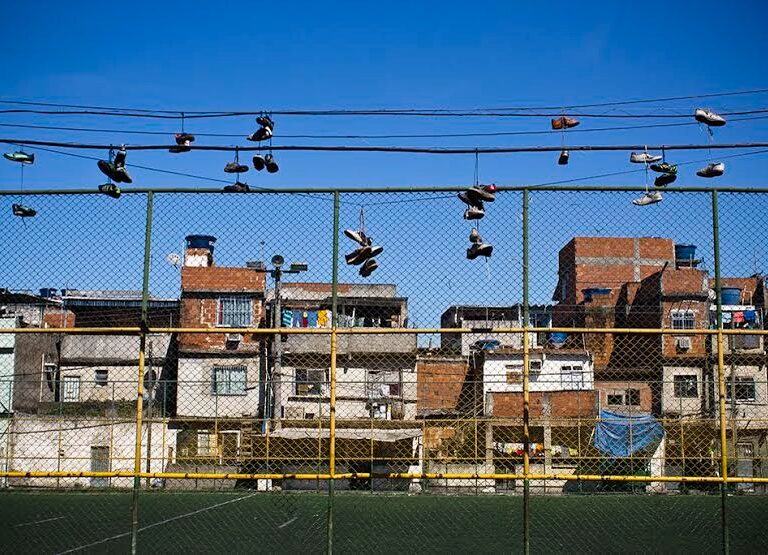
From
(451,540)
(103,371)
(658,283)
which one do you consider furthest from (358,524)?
(658,283)

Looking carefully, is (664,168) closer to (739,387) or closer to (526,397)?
(526,397)

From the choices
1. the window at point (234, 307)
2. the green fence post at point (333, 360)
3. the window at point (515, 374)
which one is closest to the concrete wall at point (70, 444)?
the window at point (515, 374)

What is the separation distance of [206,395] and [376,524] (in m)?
19.3

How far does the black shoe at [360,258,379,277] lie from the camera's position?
26.8 ft

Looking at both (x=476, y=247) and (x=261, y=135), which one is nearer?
(x=476, y=247)

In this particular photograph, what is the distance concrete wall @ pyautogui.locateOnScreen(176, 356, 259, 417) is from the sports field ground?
1250cm

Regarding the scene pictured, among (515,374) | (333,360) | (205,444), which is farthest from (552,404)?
(333,360)

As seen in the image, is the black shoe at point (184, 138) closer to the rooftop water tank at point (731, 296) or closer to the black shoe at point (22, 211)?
the black shoe at point (22, 211)

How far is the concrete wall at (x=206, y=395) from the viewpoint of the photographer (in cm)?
3481

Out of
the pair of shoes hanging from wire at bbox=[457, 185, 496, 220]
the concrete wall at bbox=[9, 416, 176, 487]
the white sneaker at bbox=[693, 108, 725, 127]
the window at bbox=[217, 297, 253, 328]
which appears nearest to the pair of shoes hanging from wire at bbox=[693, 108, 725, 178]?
the white sneaker at bbox=[693, 108, 725, 127]

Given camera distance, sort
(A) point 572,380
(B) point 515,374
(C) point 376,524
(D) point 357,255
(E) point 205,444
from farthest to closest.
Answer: (A) point 572,380 → (E) point 205,444 → (C) point 376,524 → (B) point 515,374 → (D) point 357,255

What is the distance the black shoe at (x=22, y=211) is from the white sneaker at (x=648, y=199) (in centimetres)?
590

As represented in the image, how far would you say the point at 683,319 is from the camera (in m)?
40.7

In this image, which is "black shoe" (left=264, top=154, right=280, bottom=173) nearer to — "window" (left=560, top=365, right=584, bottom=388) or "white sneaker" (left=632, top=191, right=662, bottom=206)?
"white sneaker" (left=632, top=191, right=662, bottom=206)
